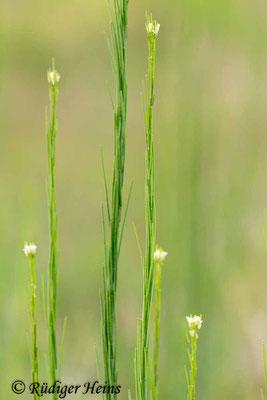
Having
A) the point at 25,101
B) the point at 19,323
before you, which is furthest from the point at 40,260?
the point at 25,101

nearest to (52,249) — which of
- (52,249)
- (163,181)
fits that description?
(52,249)

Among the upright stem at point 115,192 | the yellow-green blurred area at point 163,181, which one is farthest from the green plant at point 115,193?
the yellow-green blurred area at point 163,181

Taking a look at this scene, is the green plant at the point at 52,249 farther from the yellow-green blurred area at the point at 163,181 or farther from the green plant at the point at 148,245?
the yellow-green blurred area at the point at 163,181

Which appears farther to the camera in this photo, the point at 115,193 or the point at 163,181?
the point at 163,181

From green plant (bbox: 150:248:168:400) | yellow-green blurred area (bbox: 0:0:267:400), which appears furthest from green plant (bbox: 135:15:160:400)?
yellow-green blurred area (bbox: 0:0:267:400)

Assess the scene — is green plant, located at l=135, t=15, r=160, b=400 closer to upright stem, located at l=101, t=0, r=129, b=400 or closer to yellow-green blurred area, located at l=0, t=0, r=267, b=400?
upright stem, located at l=101, t=0, r=129, b=400

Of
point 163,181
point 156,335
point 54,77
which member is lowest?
point 156,335

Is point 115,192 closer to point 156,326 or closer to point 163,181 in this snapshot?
point 156,326
